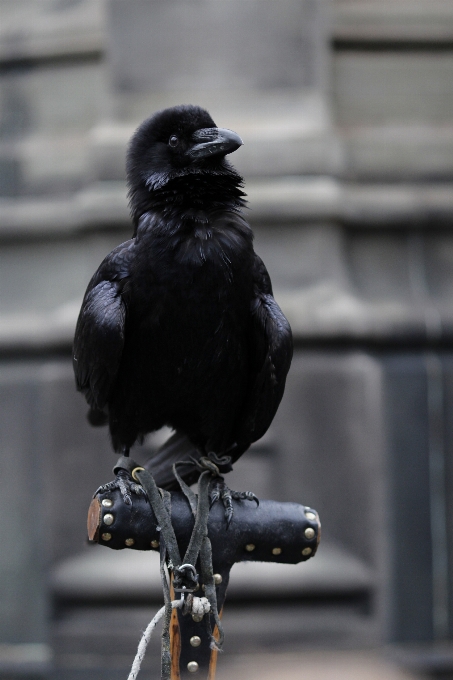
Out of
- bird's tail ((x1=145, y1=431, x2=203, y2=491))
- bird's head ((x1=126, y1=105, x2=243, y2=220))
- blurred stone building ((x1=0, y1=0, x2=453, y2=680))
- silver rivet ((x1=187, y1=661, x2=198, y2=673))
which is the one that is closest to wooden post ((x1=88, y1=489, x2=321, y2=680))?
silver rivet ((x1=187, y1=661, x2=198, y2=673))

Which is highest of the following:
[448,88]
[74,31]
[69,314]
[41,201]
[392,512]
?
[74,31]

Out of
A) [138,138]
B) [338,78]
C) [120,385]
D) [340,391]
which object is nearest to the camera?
[120,385]

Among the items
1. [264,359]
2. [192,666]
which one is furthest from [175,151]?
[192,666]

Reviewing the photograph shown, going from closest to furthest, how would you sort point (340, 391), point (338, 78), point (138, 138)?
point (138, 138)
point (340, 391)
point (338, 78)

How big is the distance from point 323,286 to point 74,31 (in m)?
1.58

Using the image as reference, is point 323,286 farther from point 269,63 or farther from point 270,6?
point 270,6

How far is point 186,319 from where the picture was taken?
2.04 metres

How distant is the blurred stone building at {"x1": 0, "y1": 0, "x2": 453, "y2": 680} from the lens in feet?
11.7

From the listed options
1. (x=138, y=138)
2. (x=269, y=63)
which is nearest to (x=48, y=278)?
(x=269, y=63)

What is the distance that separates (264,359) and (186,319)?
24 cm

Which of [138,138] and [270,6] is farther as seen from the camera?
[270,6]

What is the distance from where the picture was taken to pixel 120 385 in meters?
2.13

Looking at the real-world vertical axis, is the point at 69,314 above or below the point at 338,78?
below

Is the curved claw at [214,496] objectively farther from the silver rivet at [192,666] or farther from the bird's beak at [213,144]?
the bird's beak at [213,144]
